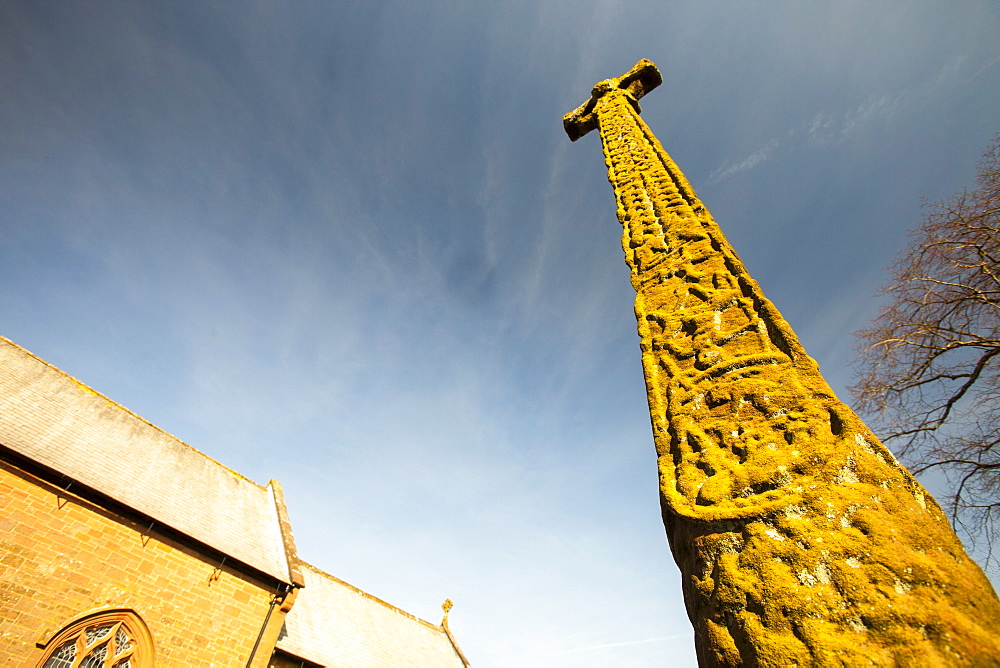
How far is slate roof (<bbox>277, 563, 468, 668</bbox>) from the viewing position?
16234 mm

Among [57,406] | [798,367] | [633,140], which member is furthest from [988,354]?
[57,406]

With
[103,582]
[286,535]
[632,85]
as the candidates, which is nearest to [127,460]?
[103,582]

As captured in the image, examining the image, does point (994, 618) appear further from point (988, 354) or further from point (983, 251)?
point (983, 251)

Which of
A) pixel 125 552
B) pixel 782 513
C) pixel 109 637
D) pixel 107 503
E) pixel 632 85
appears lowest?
pixel 782 513

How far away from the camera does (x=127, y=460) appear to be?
47.5 ft

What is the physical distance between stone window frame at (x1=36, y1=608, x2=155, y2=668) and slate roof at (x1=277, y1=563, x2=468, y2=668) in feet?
14.1

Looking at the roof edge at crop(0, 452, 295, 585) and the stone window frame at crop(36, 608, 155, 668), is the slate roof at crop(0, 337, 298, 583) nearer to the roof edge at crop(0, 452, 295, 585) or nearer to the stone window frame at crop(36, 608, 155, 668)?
the roof edge at crop(0, 452, 295, 585)

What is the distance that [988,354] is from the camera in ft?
23.4

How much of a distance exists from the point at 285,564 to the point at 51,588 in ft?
21.1

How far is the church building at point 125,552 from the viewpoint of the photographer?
10516mm

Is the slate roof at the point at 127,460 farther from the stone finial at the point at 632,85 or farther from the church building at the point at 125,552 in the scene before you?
the stone finial at the point at 632,85

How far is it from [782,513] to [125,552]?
633 inches

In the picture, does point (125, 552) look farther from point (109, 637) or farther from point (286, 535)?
point (286, 535)

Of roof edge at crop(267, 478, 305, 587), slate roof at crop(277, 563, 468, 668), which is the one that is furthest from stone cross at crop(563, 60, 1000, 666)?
slate roof at crop(277, 563, 468, 668)
